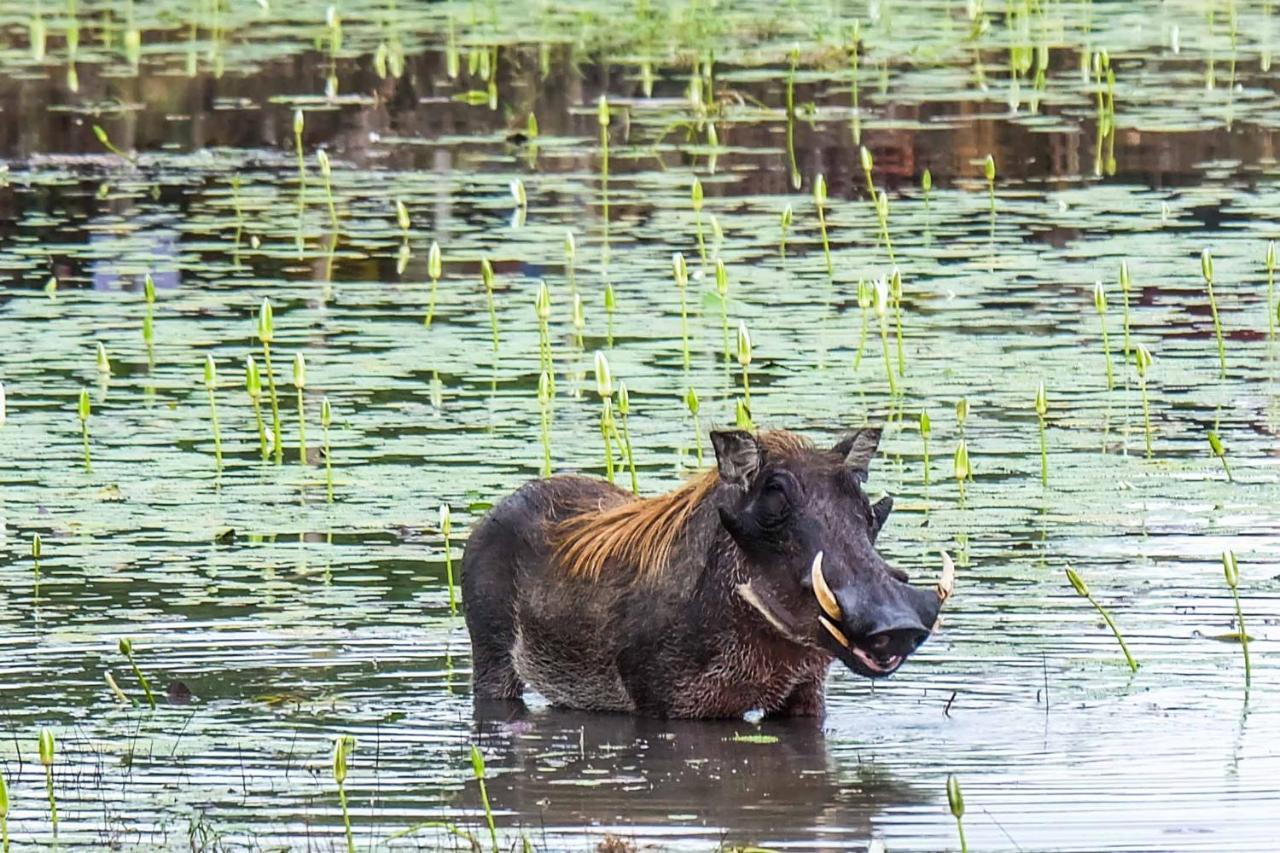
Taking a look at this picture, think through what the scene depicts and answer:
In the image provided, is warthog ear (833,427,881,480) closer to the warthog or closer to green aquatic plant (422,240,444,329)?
the warthog

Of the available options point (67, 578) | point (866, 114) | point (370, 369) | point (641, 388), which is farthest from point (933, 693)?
point (866, 114)

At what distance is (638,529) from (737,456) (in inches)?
20.5

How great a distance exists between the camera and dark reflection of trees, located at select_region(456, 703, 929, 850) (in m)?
6.84

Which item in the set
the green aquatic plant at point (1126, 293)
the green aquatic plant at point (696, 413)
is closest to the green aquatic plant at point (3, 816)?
the green aquatic plant at point (696, 413)

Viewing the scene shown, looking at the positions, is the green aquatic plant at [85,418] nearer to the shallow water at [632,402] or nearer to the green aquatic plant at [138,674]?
the shallow water at [632,402]

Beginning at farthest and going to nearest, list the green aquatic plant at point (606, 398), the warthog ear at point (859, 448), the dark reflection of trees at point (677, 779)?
the green aquatic plant at point (606, 398) → the warthog ear at point (859, 448) → the dark reflection of trees at point (677, 779)

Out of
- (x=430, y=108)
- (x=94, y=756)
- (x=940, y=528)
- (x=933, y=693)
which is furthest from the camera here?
(x=430, y=108)

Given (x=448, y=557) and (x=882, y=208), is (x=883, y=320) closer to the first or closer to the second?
(x=882, y=208)

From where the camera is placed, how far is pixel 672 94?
19922mm

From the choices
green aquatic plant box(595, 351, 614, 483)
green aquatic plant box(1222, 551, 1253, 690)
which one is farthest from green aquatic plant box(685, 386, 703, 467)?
green aquatic plant box(1222, 551, 1253, 690)

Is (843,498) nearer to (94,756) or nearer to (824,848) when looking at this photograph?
(824,848)

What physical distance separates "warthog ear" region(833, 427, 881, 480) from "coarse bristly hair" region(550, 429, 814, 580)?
0.09 meters

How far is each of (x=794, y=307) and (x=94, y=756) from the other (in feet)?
20.2

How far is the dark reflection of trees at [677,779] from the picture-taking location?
6840mm
